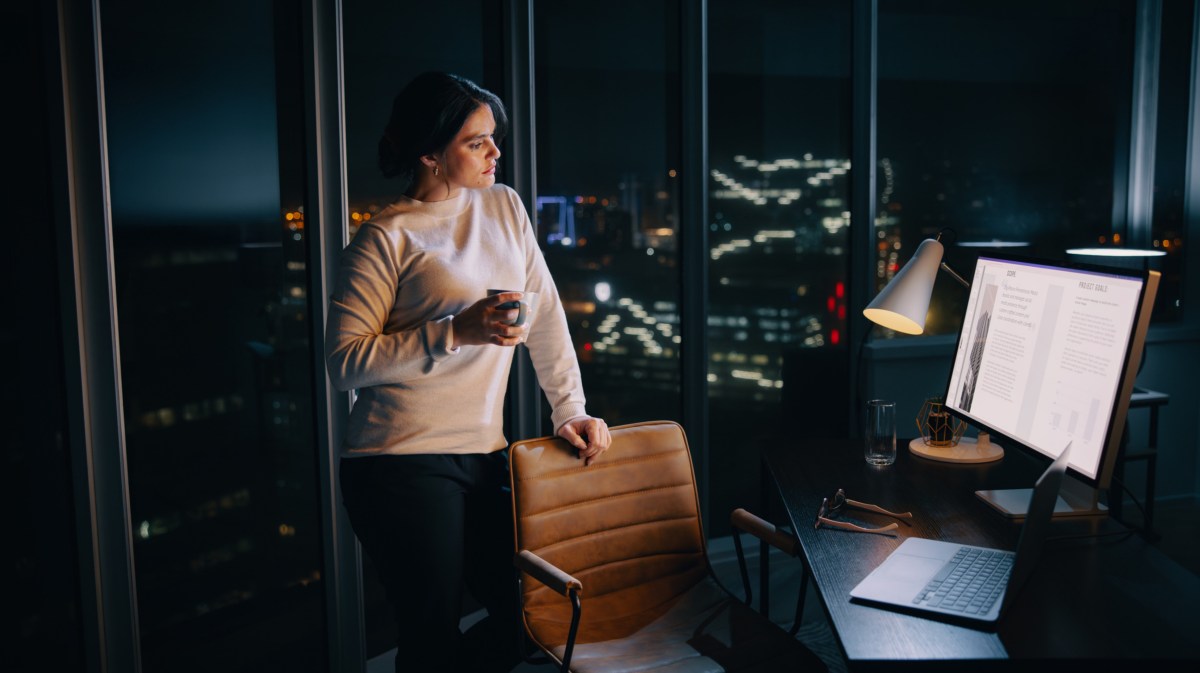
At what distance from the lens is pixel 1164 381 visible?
4.03 m

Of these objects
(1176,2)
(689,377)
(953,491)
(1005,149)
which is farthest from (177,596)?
(1176,2)

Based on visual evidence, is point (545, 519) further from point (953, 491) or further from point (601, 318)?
point (601, 318)

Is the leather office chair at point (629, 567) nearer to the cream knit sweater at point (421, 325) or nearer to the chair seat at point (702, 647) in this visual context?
the chair seat at point (702, 647)

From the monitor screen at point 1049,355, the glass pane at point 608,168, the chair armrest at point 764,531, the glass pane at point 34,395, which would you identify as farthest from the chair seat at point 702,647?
the glass pane at point 34,395

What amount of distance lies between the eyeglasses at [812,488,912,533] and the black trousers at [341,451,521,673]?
0.69m

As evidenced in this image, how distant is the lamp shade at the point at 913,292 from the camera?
1886mm

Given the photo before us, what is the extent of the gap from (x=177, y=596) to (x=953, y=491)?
81.5 inches

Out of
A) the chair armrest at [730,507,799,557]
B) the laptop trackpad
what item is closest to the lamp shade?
the chair armrest at [730,507,799,557]

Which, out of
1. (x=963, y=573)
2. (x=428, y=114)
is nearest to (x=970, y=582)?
(x=963, y=573)

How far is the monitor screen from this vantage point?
1.37 meters

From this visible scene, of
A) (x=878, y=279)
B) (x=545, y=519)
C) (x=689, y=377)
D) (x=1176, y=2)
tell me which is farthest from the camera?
(x=1176, y=2)

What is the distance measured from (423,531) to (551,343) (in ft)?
1.71

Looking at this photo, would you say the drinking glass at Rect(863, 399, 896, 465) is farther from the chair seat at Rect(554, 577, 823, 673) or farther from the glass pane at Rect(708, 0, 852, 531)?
the glass pane at Rect(708, 0, 852, 531)

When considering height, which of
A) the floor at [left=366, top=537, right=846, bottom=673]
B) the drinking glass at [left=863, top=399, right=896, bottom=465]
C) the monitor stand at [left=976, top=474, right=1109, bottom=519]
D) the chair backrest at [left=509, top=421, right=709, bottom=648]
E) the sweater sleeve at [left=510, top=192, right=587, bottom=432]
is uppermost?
the sweater sleeve at [left=510, top=192, right=587, bottom=432]
